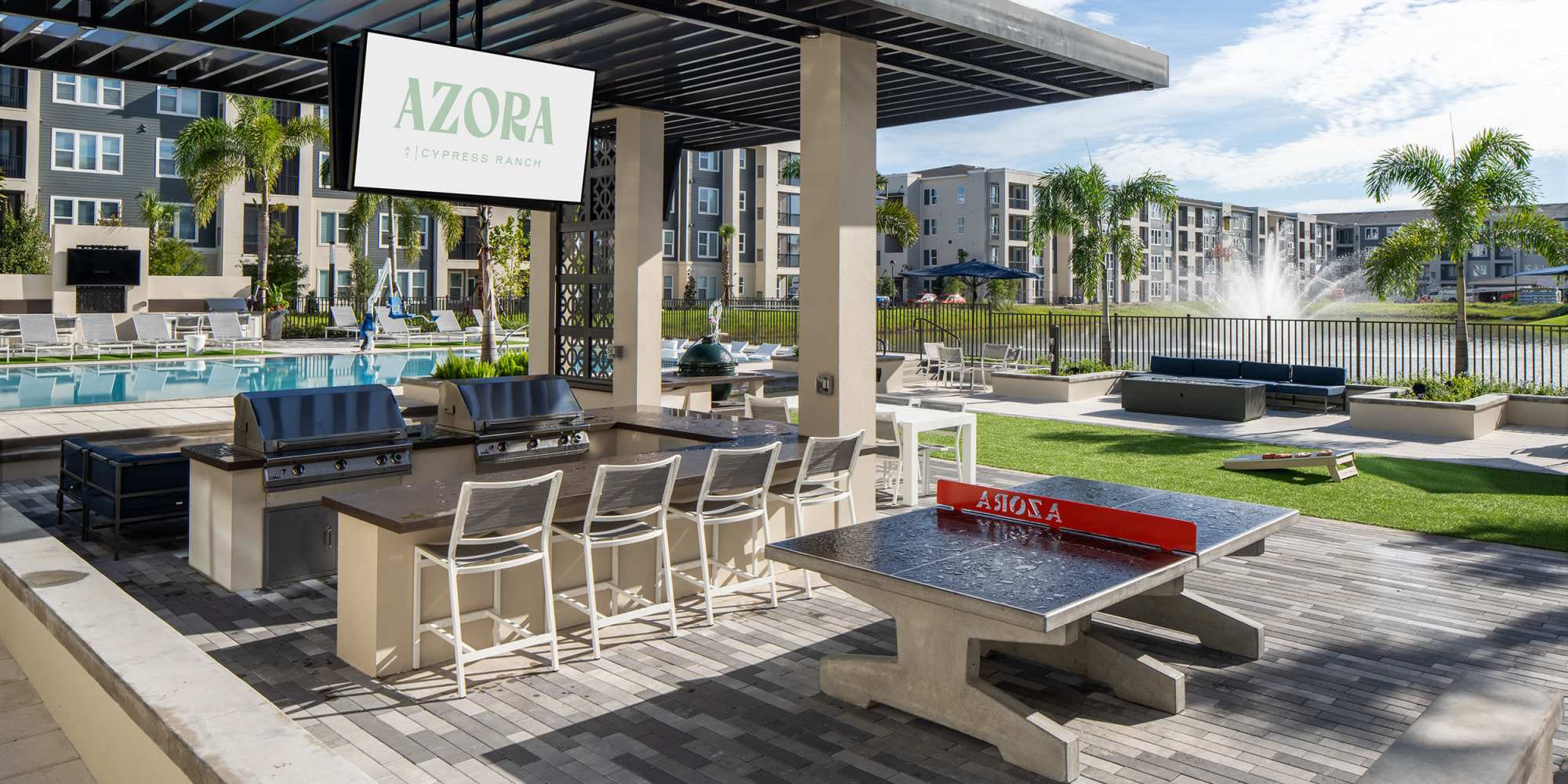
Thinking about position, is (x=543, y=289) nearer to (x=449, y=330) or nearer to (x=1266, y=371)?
(x=1266, y=371)

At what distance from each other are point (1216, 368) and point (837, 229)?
13.1 m

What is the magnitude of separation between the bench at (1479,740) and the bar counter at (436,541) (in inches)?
152

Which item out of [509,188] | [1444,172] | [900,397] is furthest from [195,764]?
[1444,172]

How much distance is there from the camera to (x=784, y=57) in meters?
9.19

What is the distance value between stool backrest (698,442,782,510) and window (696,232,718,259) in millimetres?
47838

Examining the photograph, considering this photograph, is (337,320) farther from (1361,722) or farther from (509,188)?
(1361,722)

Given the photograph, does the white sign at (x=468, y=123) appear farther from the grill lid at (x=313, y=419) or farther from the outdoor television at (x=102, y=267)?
the outdoor television at (x=102, y=267)

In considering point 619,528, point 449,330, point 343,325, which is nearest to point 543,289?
point 619,528

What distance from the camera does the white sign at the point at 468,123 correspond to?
→ 22.8 feet

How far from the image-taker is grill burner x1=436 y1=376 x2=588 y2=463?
8.34m

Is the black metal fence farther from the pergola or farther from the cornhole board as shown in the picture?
the pergola

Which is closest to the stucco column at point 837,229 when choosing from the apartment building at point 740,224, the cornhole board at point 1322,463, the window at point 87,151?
the cornhole board at point 1322,463

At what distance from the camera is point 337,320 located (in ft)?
116

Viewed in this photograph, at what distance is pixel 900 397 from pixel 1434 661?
1377 centimetres
